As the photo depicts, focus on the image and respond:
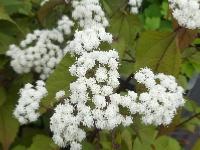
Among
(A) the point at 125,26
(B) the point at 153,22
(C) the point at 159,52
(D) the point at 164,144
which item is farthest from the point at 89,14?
(B) the point at 153,22

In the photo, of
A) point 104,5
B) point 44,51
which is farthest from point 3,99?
point 104,5

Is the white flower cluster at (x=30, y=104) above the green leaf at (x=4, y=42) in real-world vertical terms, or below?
below

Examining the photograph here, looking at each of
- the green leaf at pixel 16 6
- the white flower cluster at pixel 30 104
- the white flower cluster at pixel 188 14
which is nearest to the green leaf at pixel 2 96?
the green leaf at pixel 16 6

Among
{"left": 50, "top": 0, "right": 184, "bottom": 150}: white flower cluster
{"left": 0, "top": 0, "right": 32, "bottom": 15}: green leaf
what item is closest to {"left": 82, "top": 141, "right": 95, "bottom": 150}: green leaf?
{"left": 50, "top": 0, "right": 184, "bottom": 150}: white flower cluster

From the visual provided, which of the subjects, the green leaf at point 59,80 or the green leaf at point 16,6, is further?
the green leaf at point 16,6

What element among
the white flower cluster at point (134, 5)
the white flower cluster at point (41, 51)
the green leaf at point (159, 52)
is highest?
the white flower cluster at point (134, 5)

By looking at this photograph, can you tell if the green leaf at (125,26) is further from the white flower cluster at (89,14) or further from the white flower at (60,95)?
the white flower at (60,95)

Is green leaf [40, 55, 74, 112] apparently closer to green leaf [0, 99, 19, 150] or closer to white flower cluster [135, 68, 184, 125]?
white flower cluster [135, 68, 184, 125]
